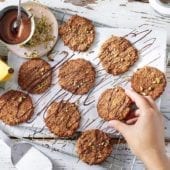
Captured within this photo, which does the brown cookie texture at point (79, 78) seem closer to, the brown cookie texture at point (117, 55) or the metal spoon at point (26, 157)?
the brown cookie texture at point (117, 55)

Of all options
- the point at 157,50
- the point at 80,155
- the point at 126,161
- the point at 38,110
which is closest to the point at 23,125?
the point at 38,110

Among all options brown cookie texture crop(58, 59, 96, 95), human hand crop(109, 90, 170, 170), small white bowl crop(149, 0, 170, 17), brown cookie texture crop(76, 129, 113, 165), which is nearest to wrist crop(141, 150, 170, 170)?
human hand crop(109, 90, 170, 170)

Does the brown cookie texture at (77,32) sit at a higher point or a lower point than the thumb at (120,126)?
higher

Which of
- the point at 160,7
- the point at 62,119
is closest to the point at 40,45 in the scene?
the point at 62,119

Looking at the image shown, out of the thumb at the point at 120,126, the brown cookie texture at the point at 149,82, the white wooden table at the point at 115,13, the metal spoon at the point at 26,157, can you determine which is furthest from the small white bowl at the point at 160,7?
the metal spoon at the point at 26,157

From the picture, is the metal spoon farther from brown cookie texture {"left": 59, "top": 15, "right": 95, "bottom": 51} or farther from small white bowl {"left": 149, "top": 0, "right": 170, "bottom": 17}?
small white bowl {"left": 149, "top": 0, "right": 170, "bottom": 17}

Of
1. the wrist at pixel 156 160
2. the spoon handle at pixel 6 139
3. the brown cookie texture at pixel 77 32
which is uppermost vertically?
the brown cookie texture at pixel 77 32
